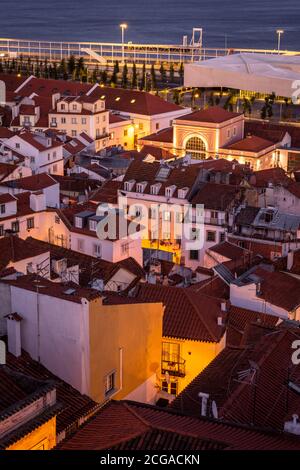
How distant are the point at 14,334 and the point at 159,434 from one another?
7.39ft

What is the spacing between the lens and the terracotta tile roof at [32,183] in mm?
14180

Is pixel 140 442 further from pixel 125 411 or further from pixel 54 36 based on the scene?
pixel 54 36

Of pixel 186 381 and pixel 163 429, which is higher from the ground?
pixel 163 429

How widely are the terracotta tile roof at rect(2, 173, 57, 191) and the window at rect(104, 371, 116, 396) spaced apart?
24.6ft

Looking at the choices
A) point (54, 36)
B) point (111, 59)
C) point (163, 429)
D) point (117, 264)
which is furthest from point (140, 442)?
point (54, 36)

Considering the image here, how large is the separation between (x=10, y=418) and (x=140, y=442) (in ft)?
2.58

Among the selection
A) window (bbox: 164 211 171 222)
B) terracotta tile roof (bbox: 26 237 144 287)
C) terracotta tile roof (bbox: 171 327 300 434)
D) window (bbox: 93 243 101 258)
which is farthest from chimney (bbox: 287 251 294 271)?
terracotta tile roof (bbox: 171 327 300 434)

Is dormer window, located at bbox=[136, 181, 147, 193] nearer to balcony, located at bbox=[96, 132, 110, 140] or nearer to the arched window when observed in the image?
the arched window

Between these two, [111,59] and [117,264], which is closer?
[117,264]

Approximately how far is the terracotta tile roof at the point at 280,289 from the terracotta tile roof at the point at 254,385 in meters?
2.50

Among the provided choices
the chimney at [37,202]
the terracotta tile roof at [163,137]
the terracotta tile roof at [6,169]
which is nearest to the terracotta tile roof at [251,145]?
the terracotta tile roof at [163,137]

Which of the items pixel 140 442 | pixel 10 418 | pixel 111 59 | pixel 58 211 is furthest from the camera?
pixel 111 59

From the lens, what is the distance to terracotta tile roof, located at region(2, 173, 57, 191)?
1418 centimetres

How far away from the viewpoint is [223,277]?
10844 mm
